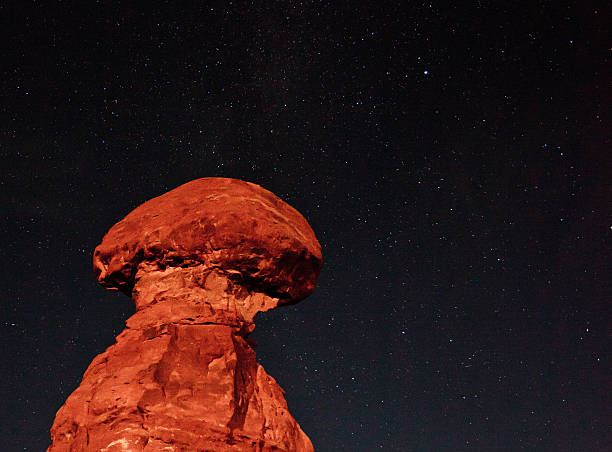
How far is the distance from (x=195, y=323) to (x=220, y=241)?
86cm

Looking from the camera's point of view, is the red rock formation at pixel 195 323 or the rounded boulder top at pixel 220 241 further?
the rounded boulder top at pixel 220 241

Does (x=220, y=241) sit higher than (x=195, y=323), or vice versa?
(x=220, y=241)

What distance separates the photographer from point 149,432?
4.30m

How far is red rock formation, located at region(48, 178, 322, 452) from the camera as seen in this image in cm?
443

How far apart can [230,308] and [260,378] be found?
0.78 metres

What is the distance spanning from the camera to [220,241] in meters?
5.32

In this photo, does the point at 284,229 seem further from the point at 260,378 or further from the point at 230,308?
the point at 260,378

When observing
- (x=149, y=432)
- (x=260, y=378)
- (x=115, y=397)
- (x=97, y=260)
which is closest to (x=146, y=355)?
(x=115, y=397)

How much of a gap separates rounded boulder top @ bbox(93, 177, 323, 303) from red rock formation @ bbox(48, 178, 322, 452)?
13 mm

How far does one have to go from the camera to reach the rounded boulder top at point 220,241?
536 cm

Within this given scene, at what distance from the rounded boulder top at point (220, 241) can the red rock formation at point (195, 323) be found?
13mm

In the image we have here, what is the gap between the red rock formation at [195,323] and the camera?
443cm

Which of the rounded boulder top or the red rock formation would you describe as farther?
the rounded boulder top

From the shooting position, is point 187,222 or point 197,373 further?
point 187,222
